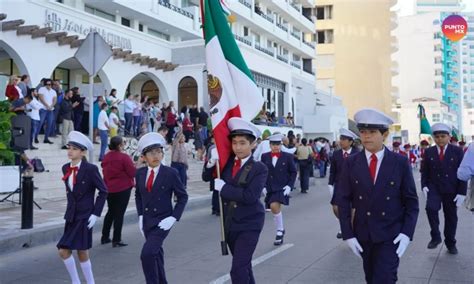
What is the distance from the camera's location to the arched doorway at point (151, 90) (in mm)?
29516

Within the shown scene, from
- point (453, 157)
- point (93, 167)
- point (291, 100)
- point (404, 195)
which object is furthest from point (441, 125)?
point (291, 100)

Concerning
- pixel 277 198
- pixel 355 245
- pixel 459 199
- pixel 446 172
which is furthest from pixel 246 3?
pixel 355 245

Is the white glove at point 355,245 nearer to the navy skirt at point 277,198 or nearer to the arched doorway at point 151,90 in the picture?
the navy skirt at point 277,198

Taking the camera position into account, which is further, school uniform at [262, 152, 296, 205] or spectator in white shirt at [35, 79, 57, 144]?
spectator in white shirt at [35, 79, 57, 144]

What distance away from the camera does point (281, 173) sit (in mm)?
9664

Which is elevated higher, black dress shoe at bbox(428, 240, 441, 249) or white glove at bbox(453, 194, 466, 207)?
white glove at bbox(453, 194, 466, 207)

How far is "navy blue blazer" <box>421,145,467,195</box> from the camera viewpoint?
26.5 feet

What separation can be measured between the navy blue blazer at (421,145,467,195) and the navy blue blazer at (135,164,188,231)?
4426mm

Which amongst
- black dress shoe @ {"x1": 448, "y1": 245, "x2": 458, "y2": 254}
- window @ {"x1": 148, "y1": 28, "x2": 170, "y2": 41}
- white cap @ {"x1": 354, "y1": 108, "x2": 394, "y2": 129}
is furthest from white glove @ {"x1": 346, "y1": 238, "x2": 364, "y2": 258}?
window @ {"x1": 148, "y1": 28, "x2": 170, "y2": 41}

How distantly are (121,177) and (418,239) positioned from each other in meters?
5.41

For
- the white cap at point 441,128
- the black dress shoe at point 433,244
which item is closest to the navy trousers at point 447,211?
the black dress shoe at point 433,244

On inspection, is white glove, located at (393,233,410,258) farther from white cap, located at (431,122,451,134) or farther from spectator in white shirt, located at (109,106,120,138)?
spectator in white shirt, located at (109,106,120,138)

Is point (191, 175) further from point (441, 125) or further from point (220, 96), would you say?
point (220, 96)

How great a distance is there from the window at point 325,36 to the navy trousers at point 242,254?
214 feet
